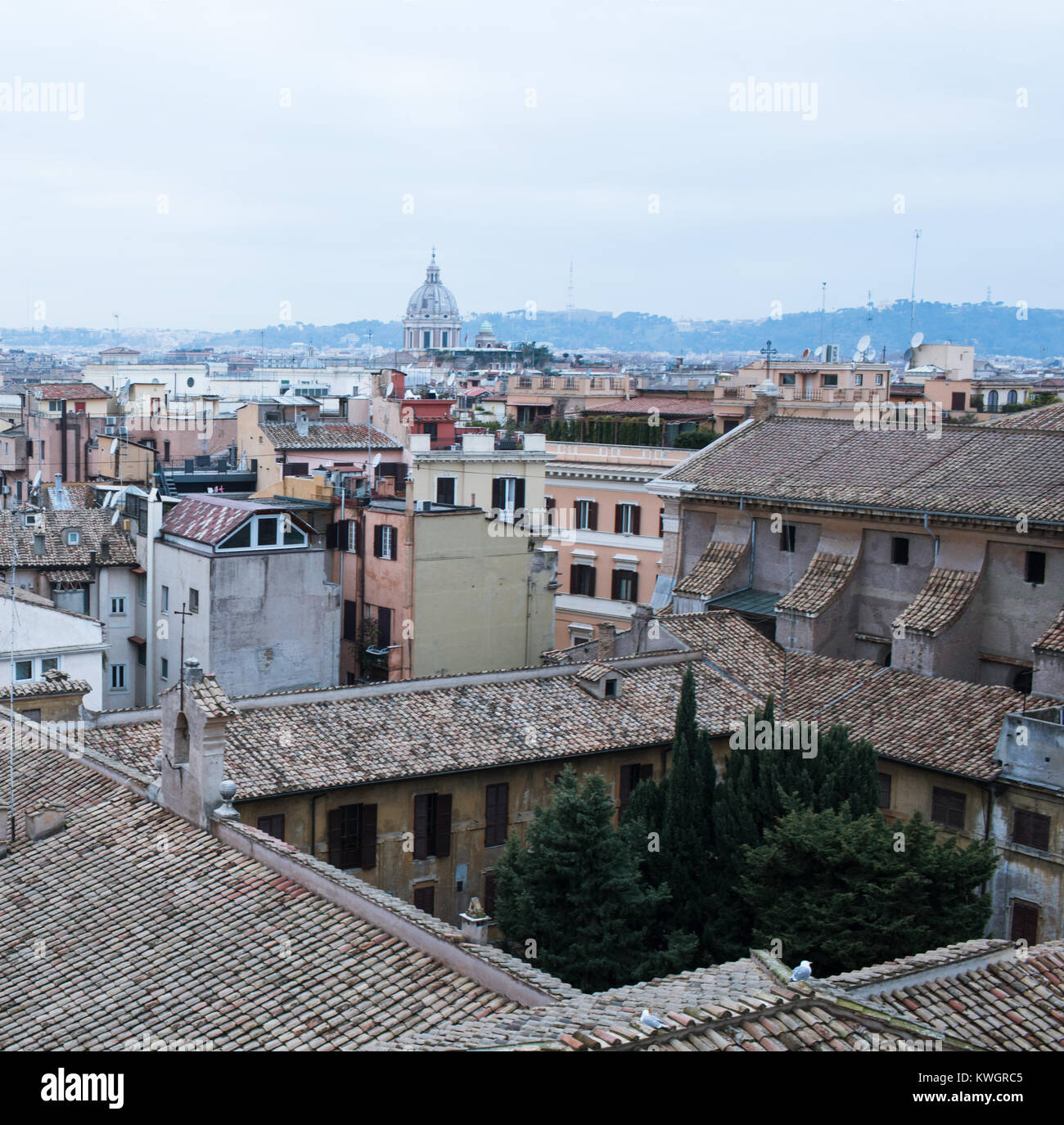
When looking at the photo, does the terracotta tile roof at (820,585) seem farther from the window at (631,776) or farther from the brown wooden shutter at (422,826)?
the brown wooden shutter at (422,826)

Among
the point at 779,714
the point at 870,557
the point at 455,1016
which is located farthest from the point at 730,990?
the point at 870,557

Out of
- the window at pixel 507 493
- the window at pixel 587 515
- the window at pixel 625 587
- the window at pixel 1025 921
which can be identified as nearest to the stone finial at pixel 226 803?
the window at pixel 1025 921

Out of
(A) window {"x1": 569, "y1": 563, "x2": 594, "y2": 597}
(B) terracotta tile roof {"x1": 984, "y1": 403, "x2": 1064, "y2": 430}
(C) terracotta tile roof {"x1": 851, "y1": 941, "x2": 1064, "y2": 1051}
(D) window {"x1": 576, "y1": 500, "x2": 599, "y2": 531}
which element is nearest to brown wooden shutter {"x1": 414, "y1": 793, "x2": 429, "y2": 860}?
(C) terracotta tile roof {"x1": 851, "y1": 941, "x2": 1064, "y2": 1051}

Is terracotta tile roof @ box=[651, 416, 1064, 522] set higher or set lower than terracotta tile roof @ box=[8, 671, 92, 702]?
higher

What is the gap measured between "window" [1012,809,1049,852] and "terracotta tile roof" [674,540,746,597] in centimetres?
1302

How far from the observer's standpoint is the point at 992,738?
90.8ft

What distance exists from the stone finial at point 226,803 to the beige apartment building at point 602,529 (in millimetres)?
32237

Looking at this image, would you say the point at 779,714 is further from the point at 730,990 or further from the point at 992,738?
the point at 730,990

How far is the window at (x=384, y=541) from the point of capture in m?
41.5

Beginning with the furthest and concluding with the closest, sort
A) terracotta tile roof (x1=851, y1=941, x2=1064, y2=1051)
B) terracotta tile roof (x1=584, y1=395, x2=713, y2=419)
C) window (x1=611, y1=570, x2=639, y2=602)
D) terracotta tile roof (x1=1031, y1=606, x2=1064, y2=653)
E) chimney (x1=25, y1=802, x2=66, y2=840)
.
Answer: terracotta tile roof (x1=584, y1=395, x2=713, y2=419), window (x1=611, y1=570, x2=639, y2=602), terracotta tile roof (x1=1031, y1=606, x2=1064, y2=653), chimney (x1=25, y1=802, x2=66, y2=840), terracotta tile roof (x1=851, y1=941, x2=1064, y2=1051)

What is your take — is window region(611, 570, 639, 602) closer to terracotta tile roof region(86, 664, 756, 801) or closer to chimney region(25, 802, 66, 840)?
terracotta tile roof region(86, 664, 756, 801)

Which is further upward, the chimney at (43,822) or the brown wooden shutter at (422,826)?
the chimney at (43,822)

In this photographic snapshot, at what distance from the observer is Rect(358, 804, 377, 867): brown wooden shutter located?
25547mm

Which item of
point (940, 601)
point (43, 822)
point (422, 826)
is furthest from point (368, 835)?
point (940, 601)
